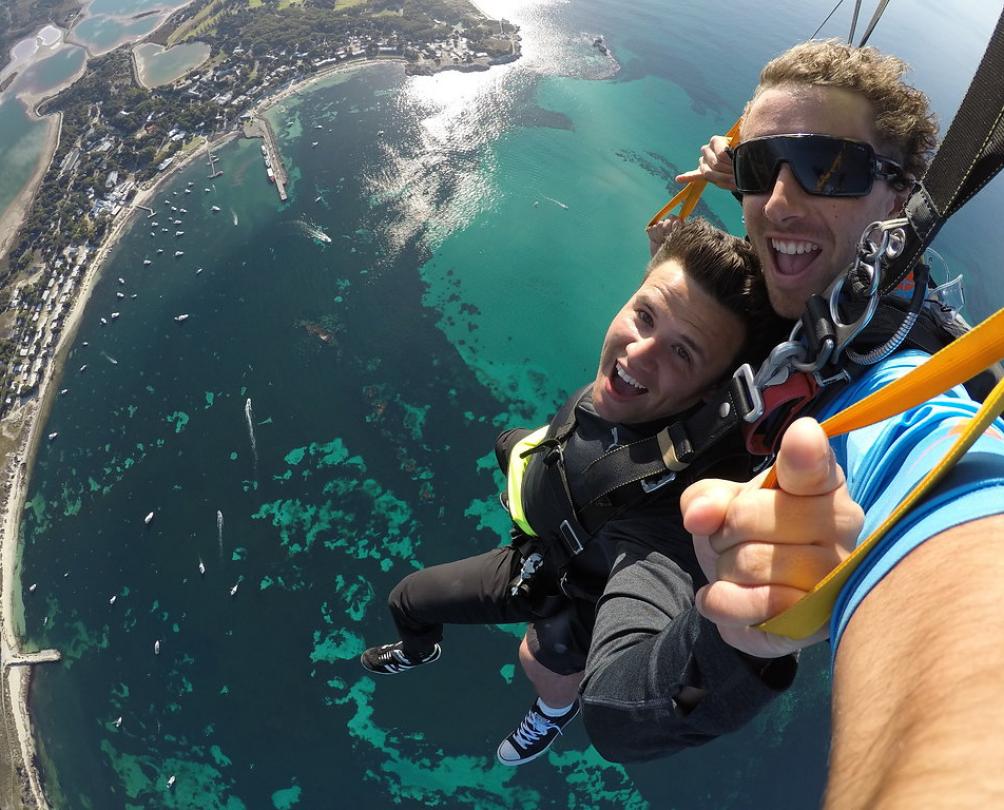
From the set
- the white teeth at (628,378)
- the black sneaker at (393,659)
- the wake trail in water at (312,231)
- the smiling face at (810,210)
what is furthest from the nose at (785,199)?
the wake trail in water at (312,231)

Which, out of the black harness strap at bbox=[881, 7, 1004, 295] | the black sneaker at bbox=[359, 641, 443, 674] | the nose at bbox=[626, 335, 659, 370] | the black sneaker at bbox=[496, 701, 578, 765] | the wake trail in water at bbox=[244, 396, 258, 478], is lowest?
the wake trail in water at bbox=[244, 396, 258, 478]

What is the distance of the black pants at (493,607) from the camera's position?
3.26 meters

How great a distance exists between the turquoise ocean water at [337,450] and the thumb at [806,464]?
11.9 metres

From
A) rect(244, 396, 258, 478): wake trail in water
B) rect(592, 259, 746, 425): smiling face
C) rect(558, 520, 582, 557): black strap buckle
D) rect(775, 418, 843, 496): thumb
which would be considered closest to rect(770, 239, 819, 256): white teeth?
rect(592, 259, 746, 425): smiling face

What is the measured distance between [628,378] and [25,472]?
19.7 m

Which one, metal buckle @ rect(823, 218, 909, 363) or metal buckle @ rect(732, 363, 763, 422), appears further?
metal buckle @ rect(732, 363, 763, 422)

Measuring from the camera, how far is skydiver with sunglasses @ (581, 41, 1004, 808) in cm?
63

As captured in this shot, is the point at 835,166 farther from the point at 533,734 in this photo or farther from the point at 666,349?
the point at 533,734

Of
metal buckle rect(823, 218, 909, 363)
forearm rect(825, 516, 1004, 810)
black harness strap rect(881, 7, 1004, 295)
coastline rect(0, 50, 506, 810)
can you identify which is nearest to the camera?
forearm rect(825, 516, 1004, 810)

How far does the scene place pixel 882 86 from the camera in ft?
5.55

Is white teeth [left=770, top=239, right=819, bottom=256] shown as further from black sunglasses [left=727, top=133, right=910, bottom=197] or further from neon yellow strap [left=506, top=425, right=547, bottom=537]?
neon yellow strap [left=506, top=425, right=547, bottom=537]

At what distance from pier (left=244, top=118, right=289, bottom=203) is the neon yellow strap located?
20.2 m

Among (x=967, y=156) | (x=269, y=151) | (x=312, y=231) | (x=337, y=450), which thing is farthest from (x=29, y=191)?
(x=967, y=156)

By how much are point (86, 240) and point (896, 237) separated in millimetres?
26259
